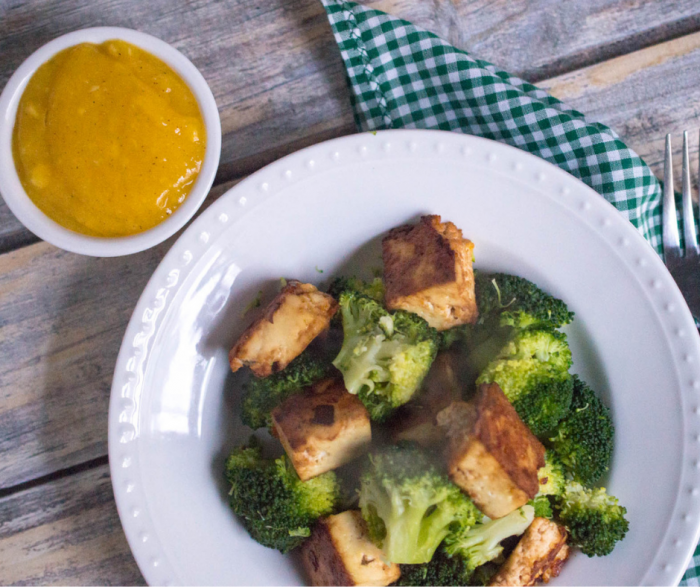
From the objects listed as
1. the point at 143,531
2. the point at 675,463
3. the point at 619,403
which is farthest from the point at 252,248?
the point at 675,463

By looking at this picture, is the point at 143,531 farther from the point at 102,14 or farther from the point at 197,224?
the point at 102,14

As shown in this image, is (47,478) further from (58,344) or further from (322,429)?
(322,429)

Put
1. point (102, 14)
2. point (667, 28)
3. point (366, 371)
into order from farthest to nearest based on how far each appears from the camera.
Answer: point (667, 28)
point (102, 14)
point (366, 371)

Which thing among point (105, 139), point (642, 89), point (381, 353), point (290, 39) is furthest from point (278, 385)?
point (642, 89)

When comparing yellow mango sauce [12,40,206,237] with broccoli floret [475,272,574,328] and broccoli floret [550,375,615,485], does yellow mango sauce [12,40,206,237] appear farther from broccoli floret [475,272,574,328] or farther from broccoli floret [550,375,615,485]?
broccoli floret [550,375,615,485]

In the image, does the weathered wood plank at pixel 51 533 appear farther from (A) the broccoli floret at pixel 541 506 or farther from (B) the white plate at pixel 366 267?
(A) the broccoli floret at pixel 541 506

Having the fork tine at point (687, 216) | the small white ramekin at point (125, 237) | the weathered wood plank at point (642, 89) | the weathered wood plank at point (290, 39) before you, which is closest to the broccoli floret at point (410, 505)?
the small white ramekin at point (125, 237)

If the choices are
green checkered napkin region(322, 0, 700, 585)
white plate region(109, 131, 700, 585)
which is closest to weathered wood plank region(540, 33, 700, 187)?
green checkered napkin region(322, 0, 700, 585)
